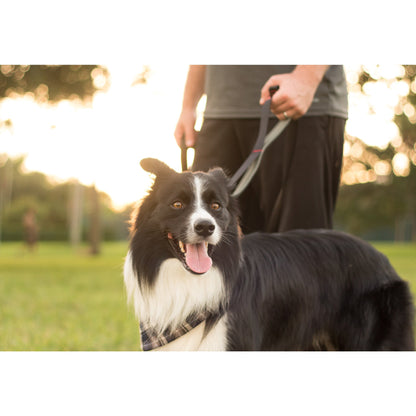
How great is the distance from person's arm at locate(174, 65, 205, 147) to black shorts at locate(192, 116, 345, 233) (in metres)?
0.08

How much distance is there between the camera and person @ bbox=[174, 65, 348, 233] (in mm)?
3137

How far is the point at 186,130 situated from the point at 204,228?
102cm

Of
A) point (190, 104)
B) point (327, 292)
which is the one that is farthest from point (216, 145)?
point (327, 292)

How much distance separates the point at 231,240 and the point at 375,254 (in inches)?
37.7

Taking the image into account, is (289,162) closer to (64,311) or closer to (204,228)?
(204,228)

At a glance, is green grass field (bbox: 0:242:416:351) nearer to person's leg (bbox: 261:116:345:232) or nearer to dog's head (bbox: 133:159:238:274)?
dog's head (bbox: 133:159:238:274)

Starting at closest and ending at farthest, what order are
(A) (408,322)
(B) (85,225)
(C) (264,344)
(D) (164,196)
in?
(D) (164,196), (C) (264,344), (A) (408,322), (B) (85,225)

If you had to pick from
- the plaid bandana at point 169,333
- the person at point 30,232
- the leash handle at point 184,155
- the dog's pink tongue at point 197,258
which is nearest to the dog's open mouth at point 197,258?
the dog's pink tongue at point 197,258

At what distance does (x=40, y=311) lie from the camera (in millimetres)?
5625

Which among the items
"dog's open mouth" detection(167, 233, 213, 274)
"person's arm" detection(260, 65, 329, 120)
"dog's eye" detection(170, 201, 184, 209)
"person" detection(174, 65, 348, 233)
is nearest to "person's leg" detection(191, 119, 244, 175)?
"person" detection(174, 65, 348, 233)

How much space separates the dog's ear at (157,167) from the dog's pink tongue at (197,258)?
1.37 feet

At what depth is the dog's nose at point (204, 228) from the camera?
92.7 inches
